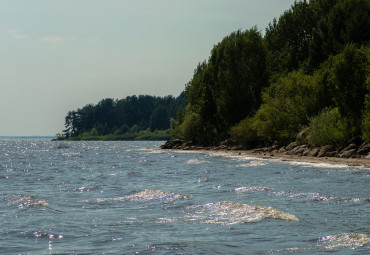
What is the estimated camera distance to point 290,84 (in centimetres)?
5550

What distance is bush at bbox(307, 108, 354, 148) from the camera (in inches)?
1618

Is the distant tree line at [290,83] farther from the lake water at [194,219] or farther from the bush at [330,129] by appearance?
the lake water at [194,219]

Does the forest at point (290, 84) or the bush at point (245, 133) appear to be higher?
the forest at point (290, 84)

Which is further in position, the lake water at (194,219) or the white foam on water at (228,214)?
the white foam on water at (228,214)

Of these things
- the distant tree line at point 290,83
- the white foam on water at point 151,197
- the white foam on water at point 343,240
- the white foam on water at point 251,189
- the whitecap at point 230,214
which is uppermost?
the distant tree line at point 290,83

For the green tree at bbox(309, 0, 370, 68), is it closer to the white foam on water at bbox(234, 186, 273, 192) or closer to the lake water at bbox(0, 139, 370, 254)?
the lake water at bbox(0, 139, 370, 254)

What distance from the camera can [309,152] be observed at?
4428cm

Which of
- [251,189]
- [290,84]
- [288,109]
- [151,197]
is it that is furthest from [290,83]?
[151,197]

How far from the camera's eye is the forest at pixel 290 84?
140ft

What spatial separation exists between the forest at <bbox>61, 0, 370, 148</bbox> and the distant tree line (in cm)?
8

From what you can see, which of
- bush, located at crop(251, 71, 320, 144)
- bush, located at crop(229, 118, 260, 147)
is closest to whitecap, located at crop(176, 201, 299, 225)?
bush, located at crop(251, 71, 320, 144)

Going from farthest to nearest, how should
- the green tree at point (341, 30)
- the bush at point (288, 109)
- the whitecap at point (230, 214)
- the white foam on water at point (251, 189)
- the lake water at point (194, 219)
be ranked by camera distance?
the green tree at point (341, 30) < the bush at point (288, 109) < the white foam on water at point (251, 189) < the whitecap at point (230, 214) < the lake water at point (194, 219)

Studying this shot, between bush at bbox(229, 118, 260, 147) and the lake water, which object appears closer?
the lake water

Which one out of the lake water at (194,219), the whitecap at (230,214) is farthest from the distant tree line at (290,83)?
the whitecap at (230,214)
